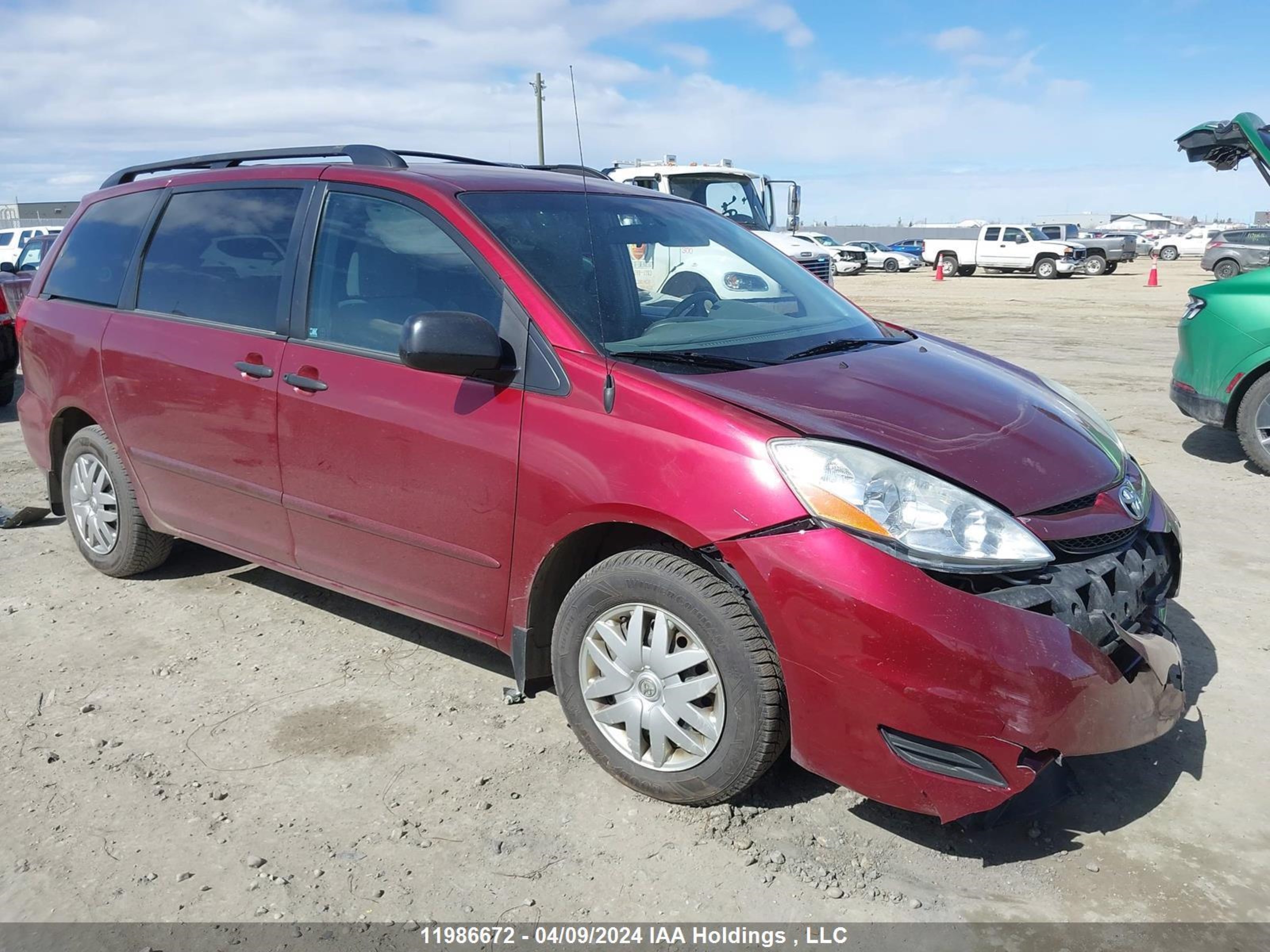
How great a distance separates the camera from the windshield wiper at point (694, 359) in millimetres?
3131

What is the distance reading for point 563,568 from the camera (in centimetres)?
321

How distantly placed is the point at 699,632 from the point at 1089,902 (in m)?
1.17

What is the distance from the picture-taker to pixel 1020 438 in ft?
10.1

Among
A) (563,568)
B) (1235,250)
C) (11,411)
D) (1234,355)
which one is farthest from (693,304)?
(1235,250)

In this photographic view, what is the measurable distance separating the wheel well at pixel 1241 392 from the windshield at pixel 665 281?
146 inches

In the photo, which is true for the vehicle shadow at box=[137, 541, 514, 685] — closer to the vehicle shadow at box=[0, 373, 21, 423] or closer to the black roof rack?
the black roof rack

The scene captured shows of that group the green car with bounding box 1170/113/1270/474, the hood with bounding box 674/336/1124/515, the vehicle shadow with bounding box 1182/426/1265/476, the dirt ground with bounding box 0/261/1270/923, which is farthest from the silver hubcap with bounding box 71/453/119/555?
the vehicle shadow with bounding box 1182/426/1265/476

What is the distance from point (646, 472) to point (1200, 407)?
546 cm

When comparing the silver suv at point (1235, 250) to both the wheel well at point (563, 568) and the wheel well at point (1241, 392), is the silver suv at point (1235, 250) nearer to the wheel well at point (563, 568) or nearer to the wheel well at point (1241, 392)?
the wheel well at point (1241, 392)

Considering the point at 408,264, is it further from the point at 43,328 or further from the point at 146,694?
the point at 43,328

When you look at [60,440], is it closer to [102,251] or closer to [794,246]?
[102,251]

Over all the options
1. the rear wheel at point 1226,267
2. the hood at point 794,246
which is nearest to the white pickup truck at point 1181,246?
the rear wheel at point 1226,267

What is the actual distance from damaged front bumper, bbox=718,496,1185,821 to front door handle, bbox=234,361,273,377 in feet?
6.51

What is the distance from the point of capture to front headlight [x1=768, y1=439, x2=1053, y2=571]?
2576 mm
